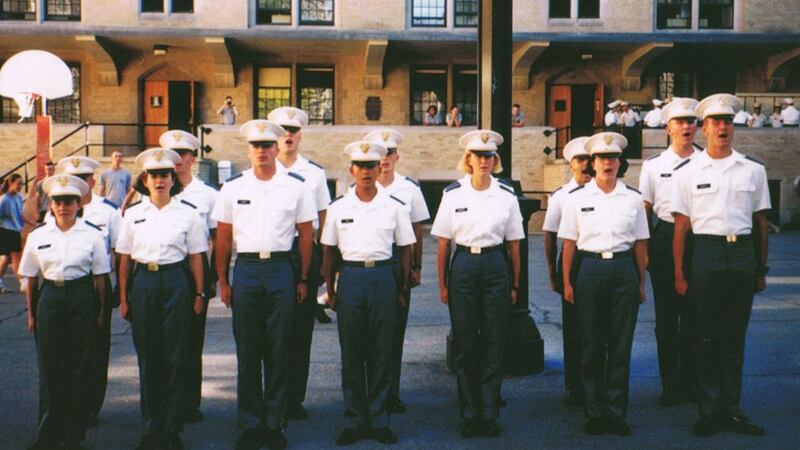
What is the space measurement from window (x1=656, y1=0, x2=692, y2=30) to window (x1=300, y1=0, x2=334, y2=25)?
33.2 feet

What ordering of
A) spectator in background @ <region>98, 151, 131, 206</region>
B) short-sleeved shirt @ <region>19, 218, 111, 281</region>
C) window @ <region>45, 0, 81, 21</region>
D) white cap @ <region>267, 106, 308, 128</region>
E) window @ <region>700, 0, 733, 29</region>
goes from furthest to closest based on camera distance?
1. window @ <region>700, 0, 733, 29</region>
2. window @ <region>45, 0, 81, 21</region>
3. spectator in background @ <region>98, 151, 131, 206</region>
4. white cap @ <region>267, 106, 308, 128</region>
5. short-sleeved shirt @ <region>19, 218, 111, 281</region>

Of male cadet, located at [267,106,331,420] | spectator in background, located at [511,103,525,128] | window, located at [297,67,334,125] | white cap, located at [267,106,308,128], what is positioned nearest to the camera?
male cadet, located at [267,106,331,420]

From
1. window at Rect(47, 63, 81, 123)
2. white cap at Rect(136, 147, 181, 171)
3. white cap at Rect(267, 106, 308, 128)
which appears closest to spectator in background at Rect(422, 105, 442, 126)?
window at Rect(47, 63, 81, 123)

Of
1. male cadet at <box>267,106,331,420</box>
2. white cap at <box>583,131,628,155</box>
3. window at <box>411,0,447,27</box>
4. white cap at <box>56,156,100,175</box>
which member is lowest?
male cadet at <box>267,106,331,420</box>

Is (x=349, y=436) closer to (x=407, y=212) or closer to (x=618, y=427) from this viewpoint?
(x=407, y=212)

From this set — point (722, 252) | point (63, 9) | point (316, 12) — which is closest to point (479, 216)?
→ point (722, 252)

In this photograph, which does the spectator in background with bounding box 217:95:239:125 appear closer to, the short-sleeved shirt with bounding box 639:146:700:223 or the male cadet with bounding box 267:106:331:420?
the male cadet with bounding box 267:106:331:420

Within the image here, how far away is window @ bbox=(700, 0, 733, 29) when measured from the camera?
973 inches

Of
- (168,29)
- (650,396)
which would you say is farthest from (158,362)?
(168,29)

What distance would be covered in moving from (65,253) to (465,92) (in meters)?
21.0

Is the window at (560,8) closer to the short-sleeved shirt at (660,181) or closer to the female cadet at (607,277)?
the short-sleeved shirt at (660,181)

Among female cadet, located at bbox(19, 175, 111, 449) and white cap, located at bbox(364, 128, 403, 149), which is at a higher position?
white cap, located at bbox(364, 128, 403, 149)

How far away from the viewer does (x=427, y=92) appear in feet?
82.8

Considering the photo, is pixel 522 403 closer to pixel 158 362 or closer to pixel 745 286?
pixel 745 286
